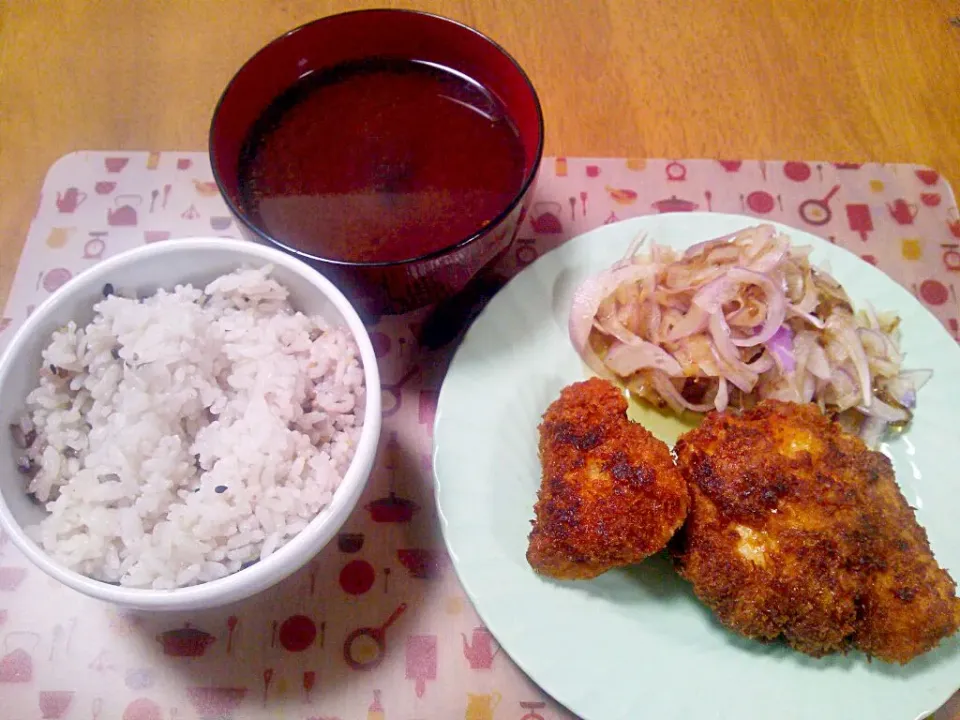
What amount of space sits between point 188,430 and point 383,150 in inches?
28.4

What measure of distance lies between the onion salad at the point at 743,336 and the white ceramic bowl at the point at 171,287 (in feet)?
2.04

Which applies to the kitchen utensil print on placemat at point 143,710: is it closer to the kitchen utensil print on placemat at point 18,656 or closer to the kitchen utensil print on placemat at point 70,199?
the kitchen utensil print on placemat at point 18,656

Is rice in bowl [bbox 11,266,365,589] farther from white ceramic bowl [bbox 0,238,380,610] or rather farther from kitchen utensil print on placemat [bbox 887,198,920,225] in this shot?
kitchen utensil print on placemat [bbox 887,198,920,225]

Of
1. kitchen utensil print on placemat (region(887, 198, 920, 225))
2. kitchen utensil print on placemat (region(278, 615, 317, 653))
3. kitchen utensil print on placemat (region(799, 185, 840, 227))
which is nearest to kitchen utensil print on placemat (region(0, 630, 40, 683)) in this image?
kitchen utensil print on placemat (region(278, 615, 317, 653))

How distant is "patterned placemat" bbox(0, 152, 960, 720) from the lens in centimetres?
140

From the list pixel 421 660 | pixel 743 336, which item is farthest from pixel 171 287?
pixel 743 336

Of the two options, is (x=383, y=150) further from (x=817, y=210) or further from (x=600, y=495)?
(x=817, y=210)

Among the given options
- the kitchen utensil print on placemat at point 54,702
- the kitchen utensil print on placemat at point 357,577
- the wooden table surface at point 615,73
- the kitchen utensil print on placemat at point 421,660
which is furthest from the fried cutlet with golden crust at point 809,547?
the kitchen utensil print on placemat at point 54,702

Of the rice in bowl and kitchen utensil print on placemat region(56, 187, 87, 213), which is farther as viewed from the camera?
kitchen utensil print on placemat region(56, 187, 87, 213)

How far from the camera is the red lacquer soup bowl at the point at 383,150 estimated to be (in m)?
1.45

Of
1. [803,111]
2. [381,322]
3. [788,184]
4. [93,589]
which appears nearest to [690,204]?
[788,184]

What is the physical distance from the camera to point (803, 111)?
2.21 m

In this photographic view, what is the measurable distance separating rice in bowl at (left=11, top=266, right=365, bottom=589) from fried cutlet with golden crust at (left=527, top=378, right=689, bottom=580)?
0.41 metres

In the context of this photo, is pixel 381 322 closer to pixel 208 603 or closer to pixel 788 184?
pixel 208 603
